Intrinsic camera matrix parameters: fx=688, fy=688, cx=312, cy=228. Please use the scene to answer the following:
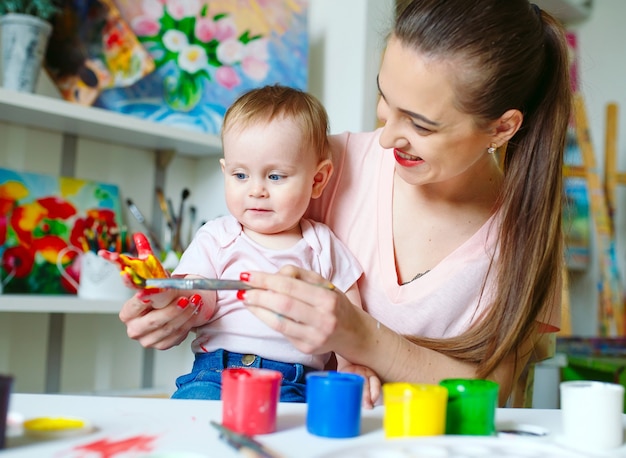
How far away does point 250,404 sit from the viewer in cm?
72

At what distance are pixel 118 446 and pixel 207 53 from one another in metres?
1.51

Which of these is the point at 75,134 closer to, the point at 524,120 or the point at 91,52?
the point at 91,52

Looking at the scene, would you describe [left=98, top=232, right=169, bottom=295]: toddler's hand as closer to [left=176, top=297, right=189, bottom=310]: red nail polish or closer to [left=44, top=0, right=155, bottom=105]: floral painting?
[left=176, top=297, right=189, bottom=310]: red nail polish

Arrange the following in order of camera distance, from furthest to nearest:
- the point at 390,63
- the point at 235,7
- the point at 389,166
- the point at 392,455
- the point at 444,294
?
1. the point at 235,7
2. the point at 389,166
3. the point at 444,294
4. the point at 390,63
5. the point at 392,455

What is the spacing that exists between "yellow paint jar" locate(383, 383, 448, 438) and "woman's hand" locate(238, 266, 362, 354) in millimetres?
175

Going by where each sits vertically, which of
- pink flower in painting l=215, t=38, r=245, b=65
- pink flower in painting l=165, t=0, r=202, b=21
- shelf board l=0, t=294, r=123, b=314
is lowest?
shelf board l=0, t=294, r=123, b=314

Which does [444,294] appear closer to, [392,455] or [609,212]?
[392,455]

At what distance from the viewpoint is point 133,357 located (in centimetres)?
205

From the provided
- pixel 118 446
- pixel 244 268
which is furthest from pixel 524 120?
pixel 118 446

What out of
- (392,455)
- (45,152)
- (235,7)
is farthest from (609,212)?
(392,455)

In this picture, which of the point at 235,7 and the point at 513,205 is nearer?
the point at 513,205

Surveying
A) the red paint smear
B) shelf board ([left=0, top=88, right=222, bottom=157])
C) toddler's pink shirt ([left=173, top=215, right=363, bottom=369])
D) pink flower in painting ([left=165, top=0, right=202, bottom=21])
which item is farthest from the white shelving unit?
the red paint smear

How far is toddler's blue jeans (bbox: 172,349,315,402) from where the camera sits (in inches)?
42.5

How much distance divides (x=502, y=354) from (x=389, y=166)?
1.45 feet
